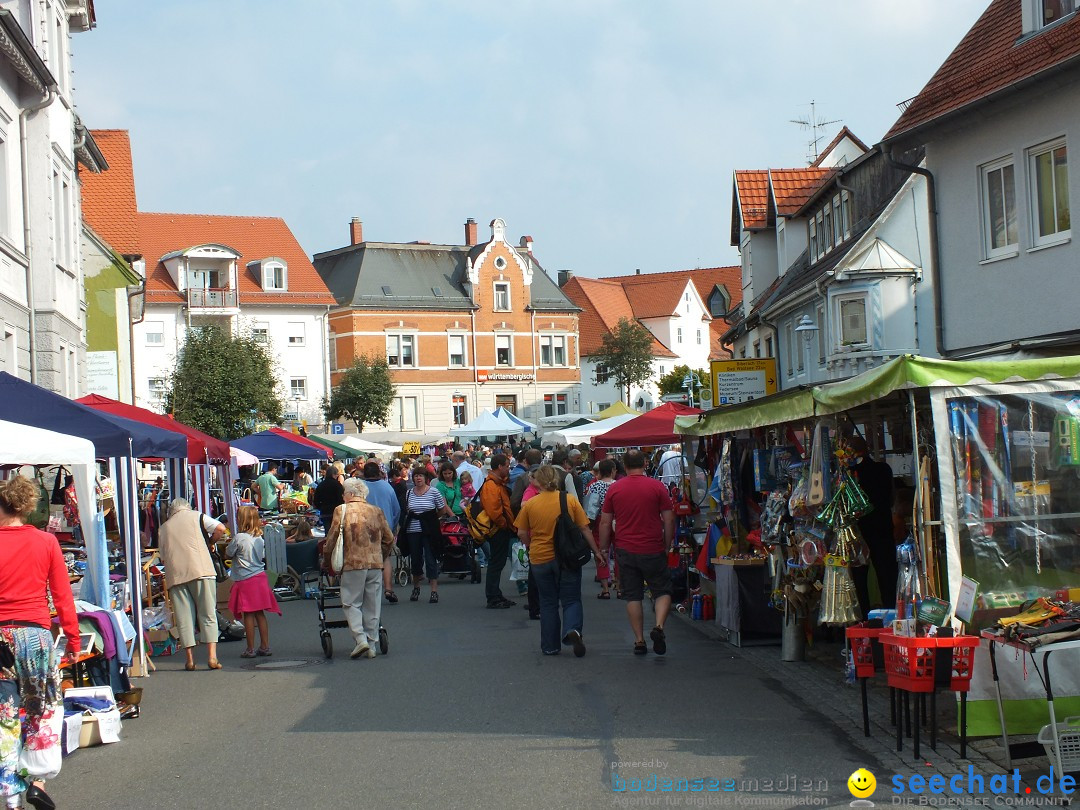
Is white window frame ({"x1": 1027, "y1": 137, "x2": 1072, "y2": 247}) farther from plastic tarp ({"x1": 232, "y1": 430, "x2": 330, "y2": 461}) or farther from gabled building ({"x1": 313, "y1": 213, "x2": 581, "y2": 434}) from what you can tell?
gabled building ({"x1": 313, "y1": 213, "x2": 581, "y2": 434})

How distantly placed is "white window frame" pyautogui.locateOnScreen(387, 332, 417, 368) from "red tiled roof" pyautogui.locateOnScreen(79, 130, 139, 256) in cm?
3468

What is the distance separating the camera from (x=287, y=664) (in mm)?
12164

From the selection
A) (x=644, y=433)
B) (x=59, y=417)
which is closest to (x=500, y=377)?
(x=644, y=433)

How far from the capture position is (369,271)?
237 ft

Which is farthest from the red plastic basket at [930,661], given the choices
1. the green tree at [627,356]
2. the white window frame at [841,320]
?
the green tree at [627,356]

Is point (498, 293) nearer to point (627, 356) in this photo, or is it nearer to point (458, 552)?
point (627, 356)

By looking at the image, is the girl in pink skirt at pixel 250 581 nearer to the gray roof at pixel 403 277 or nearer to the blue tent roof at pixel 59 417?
the blue tent roof at pixel 59 417

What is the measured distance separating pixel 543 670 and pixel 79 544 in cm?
627

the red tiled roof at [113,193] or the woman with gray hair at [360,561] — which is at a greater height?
the red tiled roof at [113,193]

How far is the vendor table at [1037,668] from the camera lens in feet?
21.0

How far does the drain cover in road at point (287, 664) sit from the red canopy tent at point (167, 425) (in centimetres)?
407

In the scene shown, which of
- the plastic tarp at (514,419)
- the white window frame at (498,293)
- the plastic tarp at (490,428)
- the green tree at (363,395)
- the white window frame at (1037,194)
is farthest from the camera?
the white window frame at (498,293)

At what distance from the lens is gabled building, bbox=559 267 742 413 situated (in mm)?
82312

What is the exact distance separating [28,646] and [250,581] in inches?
228
